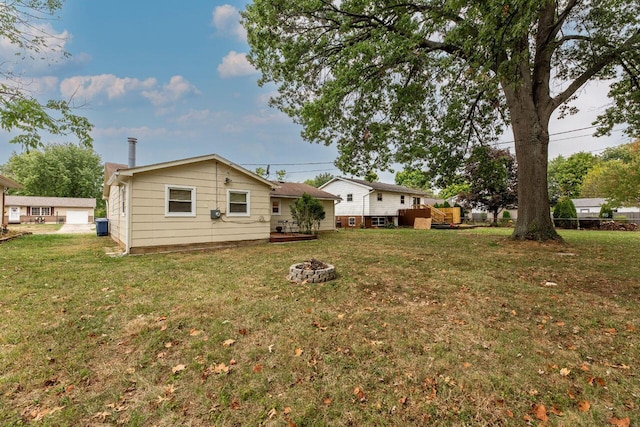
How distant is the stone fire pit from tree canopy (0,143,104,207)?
40.9 metres

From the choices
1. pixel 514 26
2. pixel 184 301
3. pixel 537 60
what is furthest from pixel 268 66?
pixel 537 60

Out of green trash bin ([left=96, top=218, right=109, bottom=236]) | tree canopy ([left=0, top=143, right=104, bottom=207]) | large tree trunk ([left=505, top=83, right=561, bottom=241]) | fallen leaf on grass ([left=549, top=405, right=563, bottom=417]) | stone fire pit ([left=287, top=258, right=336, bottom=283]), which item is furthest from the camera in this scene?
tree canopy ([left=0, top=143, right=104, bottom=207])

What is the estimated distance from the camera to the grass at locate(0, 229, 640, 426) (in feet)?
6.88

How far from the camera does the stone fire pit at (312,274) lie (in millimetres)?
5344

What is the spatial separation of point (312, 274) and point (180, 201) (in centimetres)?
632

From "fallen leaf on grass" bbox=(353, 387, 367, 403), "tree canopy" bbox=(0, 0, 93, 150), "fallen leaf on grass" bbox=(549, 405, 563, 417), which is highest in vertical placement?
"tree canopy" bbox=(0, 0, 93, 150)

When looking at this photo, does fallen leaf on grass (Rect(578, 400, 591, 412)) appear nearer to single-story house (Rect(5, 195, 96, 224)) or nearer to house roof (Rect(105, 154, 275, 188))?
house roof (Rect(105, 154, 275, 188))

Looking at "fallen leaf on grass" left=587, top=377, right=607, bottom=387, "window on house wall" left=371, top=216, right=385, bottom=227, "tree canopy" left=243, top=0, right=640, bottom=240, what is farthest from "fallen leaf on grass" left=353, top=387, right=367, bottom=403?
"window on house wall" left=371, top=216, right=385, bottom=227

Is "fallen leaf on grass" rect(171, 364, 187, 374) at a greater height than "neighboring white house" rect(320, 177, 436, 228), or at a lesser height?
lesser

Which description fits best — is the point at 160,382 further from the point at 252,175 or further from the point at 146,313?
the point at 252,175

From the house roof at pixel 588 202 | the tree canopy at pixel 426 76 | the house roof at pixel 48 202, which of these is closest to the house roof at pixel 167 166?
the tree canopy at pixel 426 76

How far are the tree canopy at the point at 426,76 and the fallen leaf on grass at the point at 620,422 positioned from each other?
243 inches

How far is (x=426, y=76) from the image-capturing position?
9.92 meters

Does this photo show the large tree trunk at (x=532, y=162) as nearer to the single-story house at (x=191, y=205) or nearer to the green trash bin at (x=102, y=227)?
the single-story house at (x=191, y=205)
